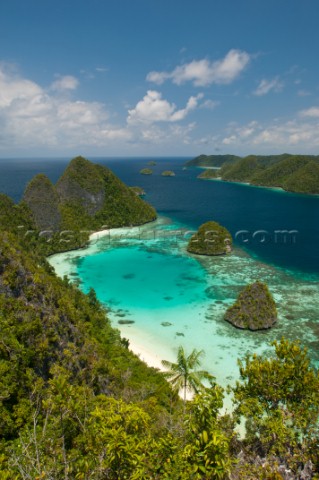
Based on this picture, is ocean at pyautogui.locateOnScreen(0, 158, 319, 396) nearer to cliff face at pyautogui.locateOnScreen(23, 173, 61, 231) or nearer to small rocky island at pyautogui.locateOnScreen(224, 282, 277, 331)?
small rocky island at pyautogui.locateOnScreen(224, 282, 277, 331)

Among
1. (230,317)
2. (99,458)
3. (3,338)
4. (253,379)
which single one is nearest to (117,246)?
(230,317)

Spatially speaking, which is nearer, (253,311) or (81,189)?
(253,311)

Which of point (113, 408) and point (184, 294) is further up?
point (113, 408)

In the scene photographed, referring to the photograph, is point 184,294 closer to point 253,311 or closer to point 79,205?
point 253,311

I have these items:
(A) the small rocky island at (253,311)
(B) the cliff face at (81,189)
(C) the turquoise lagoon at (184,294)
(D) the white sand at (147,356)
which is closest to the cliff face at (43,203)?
(C) the turquoise lagoon at (184,294)

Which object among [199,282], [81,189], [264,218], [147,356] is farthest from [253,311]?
[264,218]

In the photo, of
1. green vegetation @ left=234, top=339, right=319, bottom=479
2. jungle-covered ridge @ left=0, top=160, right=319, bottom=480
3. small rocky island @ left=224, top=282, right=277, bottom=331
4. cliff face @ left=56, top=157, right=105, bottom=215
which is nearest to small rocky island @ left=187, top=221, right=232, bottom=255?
small rocky island @ left=224, top=282, right=277, bottom=331

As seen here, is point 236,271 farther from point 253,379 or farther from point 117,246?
point 253,379

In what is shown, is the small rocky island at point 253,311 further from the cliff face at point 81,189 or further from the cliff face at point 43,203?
the cliff face at point 81,189
